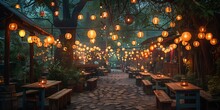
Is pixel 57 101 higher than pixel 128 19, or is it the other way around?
pixel 128 19

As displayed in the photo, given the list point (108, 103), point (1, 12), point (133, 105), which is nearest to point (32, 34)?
point (1, 12)

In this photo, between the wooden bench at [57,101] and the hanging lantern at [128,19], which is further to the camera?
the hanging lantern at [128,19]

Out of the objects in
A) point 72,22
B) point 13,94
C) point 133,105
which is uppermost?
point 72,22

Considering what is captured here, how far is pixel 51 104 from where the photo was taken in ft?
28.2

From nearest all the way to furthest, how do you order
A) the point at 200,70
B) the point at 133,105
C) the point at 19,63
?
the point at 133,105
the point at 200,70
the point at 19,63

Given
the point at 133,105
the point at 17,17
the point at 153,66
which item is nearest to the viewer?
the point at 17,17

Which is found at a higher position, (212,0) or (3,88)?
(212,0)

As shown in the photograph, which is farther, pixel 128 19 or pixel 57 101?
pixel 128 19

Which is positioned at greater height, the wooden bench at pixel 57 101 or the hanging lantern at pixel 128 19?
the hanging lantern at pixel 128 19

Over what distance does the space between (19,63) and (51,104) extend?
31.7ft

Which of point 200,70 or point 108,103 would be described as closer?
point 108,103

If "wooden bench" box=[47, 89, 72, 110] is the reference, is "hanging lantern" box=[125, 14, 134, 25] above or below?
above

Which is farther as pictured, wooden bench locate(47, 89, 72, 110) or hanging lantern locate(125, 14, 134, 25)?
hanging lantern locate(125, 14, 134, 25)

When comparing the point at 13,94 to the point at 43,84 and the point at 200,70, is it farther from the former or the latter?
the point at 200,70
